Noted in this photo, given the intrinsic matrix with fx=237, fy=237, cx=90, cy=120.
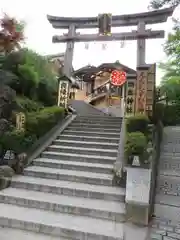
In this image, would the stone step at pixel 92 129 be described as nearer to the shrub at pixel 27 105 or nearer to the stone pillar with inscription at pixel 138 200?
the shrub at pixel 27 105

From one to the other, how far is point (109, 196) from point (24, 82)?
18.7 ft

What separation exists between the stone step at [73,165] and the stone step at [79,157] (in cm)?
17

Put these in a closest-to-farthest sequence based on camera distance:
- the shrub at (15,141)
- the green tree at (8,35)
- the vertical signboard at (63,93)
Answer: the shrub at (15,141) < the green tree at (8,35) < the vertical signboard at (63,93)

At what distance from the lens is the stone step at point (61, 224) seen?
3.46 m

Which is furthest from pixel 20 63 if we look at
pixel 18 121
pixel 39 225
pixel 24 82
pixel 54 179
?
pixel 39 225

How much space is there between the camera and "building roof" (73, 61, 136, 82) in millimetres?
18234

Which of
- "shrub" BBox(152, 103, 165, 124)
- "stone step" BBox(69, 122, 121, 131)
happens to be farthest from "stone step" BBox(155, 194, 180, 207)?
"shrub" BBox(152, 103, 165, 124)

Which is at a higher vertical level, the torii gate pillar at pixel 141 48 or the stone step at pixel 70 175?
the torii gate pillar at pixel 141 48

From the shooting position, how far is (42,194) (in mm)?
4676

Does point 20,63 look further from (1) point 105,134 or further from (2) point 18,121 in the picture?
(1) point 105,134

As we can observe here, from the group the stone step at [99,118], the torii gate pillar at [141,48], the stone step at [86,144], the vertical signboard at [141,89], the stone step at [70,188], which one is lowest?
the stone step at [70,188]

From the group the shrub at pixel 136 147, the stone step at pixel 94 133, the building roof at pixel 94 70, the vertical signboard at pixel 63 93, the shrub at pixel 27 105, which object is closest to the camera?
the shrub at pixel 136 147

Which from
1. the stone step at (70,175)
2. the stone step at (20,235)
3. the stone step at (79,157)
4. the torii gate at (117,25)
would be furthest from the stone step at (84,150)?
the torii gate at (117,25)

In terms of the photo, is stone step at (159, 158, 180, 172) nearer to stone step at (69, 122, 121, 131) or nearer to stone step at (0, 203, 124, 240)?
stone step at (69, 122, 121, 131)
